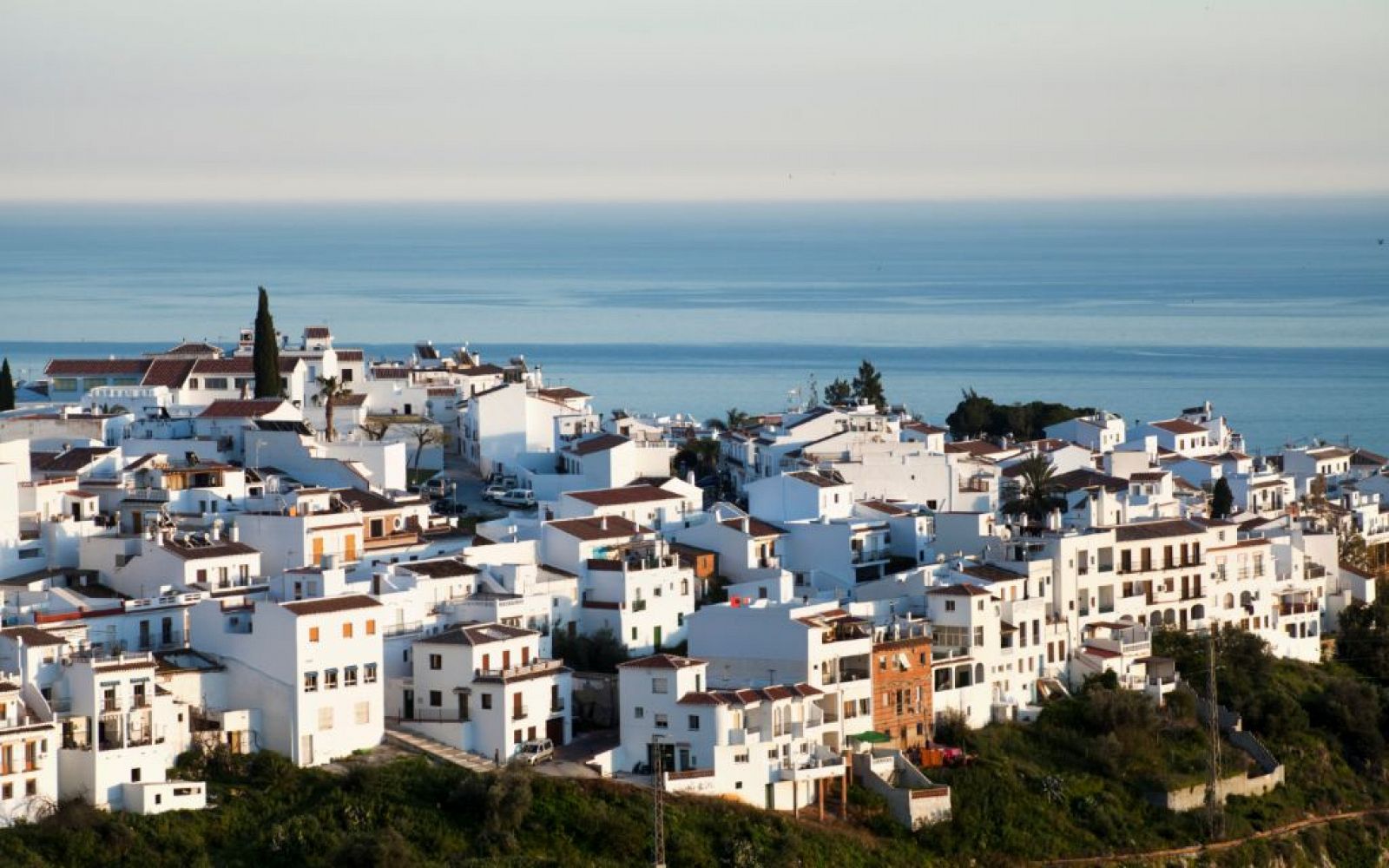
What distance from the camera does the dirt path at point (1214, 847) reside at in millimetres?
34438

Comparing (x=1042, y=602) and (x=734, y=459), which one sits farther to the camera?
(x=734, y=459)

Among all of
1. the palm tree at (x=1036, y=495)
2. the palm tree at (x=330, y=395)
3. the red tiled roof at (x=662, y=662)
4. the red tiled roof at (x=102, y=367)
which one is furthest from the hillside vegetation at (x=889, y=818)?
the red tiled roof at (x=102, y=367)

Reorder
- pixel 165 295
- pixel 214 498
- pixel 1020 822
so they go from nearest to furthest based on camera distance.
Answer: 1. pixel 1020 822
2. pixel 214 498
3. pixel 165 295

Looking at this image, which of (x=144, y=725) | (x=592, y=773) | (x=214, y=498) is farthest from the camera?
(x=214, y=498)

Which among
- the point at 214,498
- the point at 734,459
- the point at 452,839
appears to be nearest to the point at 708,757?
Answer: the point at 452,839

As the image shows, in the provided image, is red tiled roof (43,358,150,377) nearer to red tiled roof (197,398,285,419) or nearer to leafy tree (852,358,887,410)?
red tiled roof (197,398,285,419)

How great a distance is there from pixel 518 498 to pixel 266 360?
5.86 meters

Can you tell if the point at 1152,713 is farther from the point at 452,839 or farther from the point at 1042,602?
the point at 452,839

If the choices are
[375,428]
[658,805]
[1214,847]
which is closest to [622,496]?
[375,428]

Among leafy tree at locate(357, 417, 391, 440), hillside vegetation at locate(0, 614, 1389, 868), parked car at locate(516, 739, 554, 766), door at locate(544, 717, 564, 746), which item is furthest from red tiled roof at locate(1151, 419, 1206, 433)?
parked car at locate(516, 739, 554, 766)

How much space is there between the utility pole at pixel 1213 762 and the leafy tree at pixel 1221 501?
7.36 metres

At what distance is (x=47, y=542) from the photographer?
3716 cm

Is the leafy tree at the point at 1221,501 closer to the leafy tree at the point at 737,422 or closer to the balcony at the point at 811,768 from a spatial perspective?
the leafy tree at the point at 737,422

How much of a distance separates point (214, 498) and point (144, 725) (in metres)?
9.55
